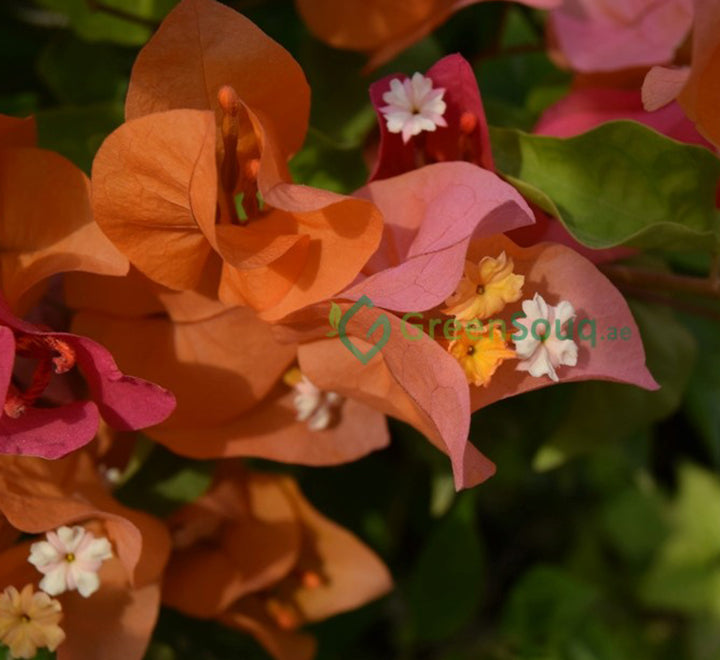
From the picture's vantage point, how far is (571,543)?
1398 millimetres

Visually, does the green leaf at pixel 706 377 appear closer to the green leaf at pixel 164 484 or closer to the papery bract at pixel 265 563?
the papery bract at pixel 265 563

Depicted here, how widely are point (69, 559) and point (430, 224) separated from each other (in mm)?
274

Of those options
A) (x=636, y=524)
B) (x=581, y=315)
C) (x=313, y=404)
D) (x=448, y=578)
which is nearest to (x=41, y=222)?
(x=313, y=404)

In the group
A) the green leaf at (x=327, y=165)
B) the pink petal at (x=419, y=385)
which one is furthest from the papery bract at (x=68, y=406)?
the green leaf at (x=327, y=165)

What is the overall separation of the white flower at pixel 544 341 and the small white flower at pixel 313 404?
17 centimetres

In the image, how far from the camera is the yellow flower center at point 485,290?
53cm

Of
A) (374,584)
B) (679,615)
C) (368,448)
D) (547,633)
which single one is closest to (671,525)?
(679,615)

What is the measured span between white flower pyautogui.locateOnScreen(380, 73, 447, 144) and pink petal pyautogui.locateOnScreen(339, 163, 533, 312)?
3 centimetres

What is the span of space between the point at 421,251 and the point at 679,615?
1.06 metres

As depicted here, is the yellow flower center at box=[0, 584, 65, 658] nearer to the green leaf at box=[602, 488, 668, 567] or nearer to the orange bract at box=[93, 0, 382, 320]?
the orange bract at box=[93, 0, 382, 320]

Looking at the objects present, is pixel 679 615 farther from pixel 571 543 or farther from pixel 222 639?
pixel 222 639

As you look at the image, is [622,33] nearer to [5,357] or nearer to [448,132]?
[448,132]

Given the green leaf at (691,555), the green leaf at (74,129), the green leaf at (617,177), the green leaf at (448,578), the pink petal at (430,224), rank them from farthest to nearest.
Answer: the green leaf at (691,555) < the green leaf at (448,578) < the green leaf at (74,129) < the green leaf at (617,177) < the pink petal at (430,224)

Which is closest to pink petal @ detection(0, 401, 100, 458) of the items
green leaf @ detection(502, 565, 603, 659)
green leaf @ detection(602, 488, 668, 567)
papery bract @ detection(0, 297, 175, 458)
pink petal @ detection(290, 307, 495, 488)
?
papery bract @ detection(0, 297, 175, 458)
